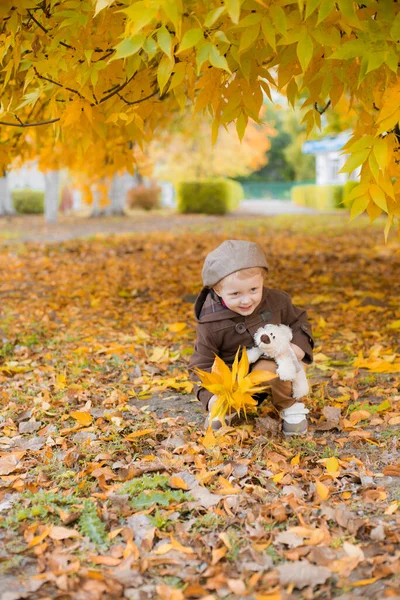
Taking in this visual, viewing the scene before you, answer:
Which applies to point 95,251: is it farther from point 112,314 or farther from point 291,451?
point 291,451

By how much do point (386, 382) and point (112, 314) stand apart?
115 inches

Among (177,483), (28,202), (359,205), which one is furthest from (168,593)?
Answer: (28,202)

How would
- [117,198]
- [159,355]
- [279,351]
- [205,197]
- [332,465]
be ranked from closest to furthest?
1. [332,465]
2. [279,351]
3. [159,355]
4. [117,198]
5. [205,197]

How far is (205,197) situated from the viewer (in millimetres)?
23375

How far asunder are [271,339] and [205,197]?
20.6 m

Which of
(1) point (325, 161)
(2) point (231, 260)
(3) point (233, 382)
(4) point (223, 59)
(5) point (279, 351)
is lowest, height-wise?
(3) point (233, 382)

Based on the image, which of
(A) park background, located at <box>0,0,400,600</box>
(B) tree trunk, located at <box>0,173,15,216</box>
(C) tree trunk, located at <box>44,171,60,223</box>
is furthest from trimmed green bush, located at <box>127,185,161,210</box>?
(A) park background, located at <box>0,0,400,600</box>

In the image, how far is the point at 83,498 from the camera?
8.82 feet

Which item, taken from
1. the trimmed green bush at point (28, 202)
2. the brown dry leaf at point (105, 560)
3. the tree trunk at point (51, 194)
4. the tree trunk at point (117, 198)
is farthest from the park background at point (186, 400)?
the trimmed green bush at point (28, 202)

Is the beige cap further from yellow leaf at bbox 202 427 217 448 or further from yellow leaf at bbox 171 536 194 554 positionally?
yellow leaf at bbox 171 536 194 554

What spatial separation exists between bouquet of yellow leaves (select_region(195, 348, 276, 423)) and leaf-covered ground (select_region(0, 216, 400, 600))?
0.65 feet

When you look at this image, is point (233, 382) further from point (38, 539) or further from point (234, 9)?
point (234, 9)

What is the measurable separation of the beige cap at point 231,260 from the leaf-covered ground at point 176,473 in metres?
0.77

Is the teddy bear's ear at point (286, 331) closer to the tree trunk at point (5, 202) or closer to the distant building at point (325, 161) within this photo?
the tree trunk at point (5, 202)
